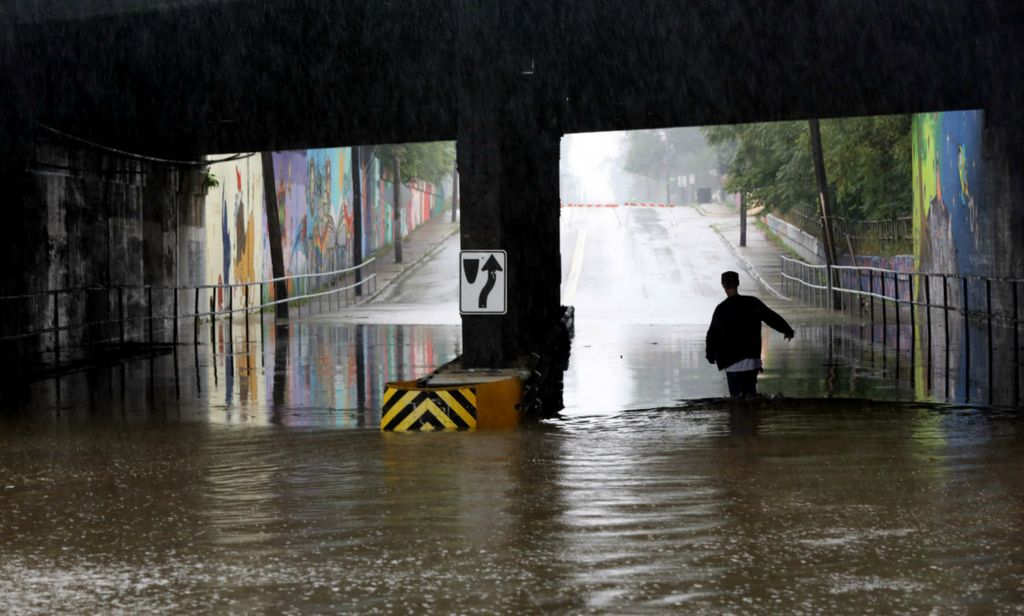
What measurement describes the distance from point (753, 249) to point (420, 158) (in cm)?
2252

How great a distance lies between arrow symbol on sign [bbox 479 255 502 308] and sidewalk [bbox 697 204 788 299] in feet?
113

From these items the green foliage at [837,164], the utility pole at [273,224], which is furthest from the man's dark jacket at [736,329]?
the green foliage at [837,164]

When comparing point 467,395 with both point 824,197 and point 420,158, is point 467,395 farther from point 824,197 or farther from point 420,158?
point 420,158

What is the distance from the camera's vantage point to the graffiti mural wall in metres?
42.6

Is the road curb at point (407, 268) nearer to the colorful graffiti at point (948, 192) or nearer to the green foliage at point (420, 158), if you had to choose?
the green foliage at point (420, 158)

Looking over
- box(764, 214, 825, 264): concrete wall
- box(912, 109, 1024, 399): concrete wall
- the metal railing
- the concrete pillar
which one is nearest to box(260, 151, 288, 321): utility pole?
box(912, 109, 1024, 399): concrete wall

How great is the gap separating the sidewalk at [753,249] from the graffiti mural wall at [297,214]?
1537 cm

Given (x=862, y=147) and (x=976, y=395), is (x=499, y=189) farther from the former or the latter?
(x=862, y=147)

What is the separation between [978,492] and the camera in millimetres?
10320

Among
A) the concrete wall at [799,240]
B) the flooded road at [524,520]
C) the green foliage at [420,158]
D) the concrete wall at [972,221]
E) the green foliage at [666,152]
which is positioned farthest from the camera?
the green foliage at [666,152]

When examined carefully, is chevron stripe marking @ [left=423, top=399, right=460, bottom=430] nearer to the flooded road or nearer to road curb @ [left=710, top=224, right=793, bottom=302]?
the flooded road

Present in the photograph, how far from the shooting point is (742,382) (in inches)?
619

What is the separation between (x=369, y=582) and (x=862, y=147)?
44856 mm

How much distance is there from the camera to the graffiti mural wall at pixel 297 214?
4259 centimetres
